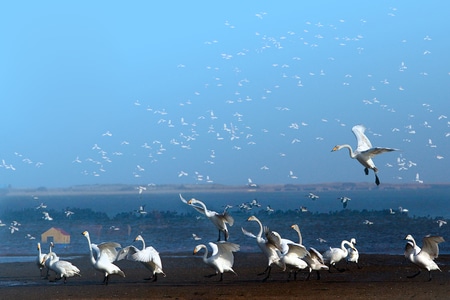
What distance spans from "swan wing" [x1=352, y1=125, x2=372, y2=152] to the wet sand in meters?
2.87

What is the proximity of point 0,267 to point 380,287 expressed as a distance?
436 inches

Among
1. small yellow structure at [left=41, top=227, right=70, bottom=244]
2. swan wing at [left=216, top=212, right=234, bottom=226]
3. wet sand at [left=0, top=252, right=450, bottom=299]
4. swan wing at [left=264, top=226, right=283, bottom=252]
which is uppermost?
swan wing at [left=216, top=212, right=234, bottom=226]

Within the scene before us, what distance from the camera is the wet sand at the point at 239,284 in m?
20.0

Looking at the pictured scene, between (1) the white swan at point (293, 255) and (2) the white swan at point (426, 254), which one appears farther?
(2) the white swan at point (426, 254)

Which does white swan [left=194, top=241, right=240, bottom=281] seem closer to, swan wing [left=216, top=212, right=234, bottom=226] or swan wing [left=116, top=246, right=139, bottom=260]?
swan wing [left=116, top=246, right=139, bottom=260]

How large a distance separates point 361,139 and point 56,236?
17724 mm

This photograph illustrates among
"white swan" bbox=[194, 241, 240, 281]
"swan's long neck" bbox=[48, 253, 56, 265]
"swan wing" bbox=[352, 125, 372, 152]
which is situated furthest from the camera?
"swan wing" bbox=[352, 125, 372, 152]

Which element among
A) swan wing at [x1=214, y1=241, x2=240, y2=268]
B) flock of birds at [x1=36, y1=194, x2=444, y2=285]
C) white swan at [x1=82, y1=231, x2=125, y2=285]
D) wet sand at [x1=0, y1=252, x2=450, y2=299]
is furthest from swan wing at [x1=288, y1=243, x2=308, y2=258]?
white swan at [x1=82, y1=231, x2=125, y2=285]

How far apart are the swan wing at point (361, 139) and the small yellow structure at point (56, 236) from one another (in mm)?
14879

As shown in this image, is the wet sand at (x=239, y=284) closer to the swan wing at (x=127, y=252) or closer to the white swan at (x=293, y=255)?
the white swan at (x=293, y=255)

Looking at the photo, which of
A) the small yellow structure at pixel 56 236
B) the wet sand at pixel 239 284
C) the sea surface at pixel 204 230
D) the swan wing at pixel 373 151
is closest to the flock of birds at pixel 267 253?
the wet sand at pixel 239 284

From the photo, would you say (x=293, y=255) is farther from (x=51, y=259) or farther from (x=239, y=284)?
(x=51, y=259)

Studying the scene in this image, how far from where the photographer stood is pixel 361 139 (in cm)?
2481

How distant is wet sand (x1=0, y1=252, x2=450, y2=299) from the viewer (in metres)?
20.0
